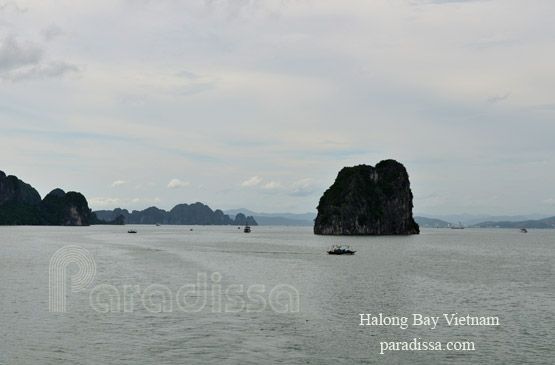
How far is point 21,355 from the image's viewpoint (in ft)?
119

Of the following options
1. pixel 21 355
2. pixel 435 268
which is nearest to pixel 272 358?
pixel 21 355

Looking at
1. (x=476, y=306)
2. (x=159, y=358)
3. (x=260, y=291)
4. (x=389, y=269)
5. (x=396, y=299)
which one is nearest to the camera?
(x=159, y=358)

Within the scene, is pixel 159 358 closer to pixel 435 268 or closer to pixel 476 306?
pixel 476 306

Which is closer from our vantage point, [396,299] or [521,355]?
[521,355]

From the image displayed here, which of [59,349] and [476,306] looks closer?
[59,349]

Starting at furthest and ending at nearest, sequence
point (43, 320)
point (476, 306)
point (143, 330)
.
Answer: point (476, 306)
point (43, 320)
point (143, 330)

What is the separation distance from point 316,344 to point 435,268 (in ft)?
230

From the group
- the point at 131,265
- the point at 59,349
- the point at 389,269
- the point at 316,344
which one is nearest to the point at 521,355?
the point at 316,344

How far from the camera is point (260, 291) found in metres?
66.7

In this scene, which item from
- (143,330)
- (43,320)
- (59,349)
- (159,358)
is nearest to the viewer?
(159,358)

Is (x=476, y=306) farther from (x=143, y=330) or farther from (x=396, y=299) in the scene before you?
(x=143, y=330)

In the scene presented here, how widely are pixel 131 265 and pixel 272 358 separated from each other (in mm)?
71579

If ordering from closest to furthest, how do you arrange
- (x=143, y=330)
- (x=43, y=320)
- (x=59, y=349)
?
1. (x=59, y=349)
2. (x=143, y=330)
3. (x=43, y=320)

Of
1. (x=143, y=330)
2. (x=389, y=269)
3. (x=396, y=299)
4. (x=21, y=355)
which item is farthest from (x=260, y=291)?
(x=389, y=269)
